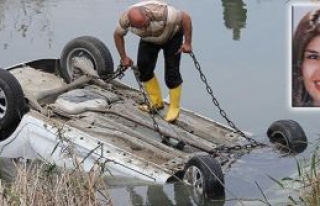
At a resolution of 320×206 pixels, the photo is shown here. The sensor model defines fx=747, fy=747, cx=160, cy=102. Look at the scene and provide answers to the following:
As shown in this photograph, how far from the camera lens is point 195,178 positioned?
21.3ft

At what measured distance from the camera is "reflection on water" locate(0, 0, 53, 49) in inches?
525

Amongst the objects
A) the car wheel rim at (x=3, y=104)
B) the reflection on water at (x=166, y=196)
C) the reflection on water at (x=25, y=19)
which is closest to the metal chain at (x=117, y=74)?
the car wheel rim at (x=3, y=104)

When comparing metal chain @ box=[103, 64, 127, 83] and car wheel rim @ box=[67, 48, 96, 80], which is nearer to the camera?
metal chain @ box=[103, 64, 127, 83]

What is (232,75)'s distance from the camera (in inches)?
404

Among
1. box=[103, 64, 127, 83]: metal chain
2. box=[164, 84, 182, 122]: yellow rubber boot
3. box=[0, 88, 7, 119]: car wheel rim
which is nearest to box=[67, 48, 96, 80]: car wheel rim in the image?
box=[103, 64, 127, 83]: metal chain

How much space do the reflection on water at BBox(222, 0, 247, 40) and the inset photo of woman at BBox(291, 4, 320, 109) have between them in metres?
8.58

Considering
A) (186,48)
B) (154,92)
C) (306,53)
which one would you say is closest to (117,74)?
(154,92)

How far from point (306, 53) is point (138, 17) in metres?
4.07

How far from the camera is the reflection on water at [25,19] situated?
13328 mm

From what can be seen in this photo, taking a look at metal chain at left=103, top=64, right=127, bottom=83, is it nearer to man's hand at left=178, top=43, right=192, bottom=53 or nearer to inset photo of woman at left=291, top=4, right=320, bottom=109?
man's hand at left=178, top=43, right=192, bottom=53

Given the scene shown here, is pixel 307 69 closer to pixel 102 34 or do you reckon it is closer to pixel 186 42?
pixel 186 42

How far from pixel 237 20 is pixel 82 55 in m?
4.82

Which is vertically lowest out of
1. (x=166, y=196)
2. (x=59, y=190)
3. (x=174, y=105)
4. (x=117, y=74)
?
(x=166, y=196)

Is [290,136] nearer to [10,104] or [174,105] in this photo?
[174,105]
